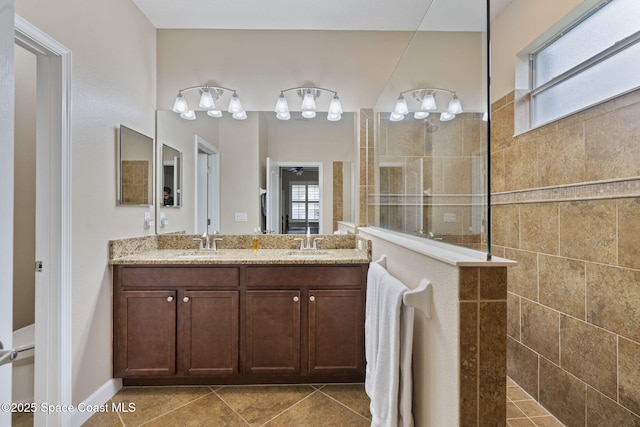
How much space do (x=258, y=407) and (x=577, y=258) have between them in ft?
6.55

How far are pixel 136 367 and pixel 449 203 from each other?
86.0 inches

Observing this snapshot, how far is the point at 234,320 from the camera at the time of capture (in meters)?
2.11

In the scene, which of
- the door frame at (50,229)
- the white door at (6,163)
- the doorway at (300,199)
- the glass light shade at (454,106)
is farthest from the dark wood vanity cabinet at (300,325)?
the white door at (6,163)

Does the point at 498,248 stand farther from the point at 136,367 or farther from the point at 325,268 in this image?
the point at 136,367

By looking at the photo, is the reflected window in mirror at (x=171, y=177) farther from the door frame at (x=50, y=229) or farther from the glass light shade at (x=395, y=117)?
the glass light shade at (x=395, y=117)

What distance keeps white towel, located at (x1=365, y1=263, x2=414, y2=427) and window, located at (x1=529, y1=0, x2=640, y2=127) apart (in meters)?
1.40

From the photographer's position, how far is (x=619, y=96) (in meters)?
1.44

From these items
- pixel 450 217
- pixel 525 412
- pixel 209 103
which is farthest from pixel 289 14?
pixel 525 412

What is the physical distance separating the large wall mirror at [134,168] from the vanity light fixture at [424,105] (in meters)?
1.85

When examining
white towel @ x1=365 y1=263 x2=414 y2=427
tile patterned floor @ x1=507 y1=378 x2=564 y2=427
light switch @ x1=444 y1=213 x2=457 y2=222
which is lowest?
tile patterned floor @ x1=507 y1=378 x2=564 y2=427

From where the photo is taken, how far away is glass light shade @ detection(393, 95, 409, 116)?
1.96 metres

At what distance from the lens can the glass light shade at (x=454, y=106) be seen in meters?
1.38

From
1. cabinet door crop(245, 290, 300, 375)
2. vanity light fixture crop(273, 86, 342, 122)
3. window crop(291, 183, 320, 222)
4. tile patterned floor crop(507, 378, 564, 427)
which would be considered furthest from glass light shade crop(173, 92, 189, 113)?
tile patterned floor crop(507, 378, 564, 427)

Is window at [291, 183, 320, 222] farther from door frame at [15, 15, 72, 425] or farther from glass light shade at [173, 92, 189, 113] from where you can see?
door frame at [15, 15, 72, 425]
